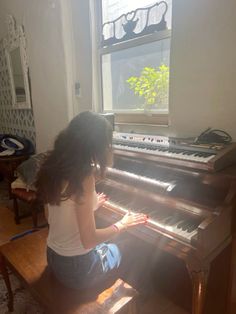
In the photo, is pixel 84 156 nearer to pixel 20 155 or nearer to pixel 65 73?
pixel 65 73

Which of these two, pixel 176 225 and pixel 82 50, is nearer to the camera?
pixel 176 225

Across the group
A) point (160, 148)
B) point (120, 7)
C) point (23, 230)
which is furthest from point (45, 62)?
point (160, 148)

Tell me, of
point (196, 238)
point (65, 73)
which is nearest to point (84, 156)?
point (196, 238)

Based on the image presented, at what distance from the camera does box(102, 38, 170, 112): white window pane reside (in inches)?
73.0

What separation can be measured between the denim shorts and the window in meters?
1.15

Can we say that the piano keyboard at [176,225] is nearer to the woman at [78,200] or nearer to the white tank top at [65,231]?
the woman at [78,200]

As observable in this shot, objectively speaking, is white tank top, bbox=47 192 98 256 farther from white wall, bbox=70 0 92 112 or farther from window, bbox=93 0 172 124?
white wall, bbox=70 0 92 112

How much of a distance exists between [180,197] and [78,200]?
1.52 feet

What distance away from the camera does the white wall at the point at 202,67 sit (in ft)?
4.28

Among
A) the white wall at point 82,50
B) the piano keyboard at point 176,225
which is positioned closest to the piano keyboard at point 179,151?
the piano keyboard at point 176,225

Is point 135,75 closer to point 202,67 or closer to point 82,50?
point 82,50

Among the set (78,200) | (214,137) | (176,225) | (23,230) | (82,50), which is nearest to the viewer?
(78,200)

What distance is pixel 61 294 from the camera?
0.98 m

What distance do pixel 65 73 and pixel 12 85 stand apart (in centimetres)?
148
